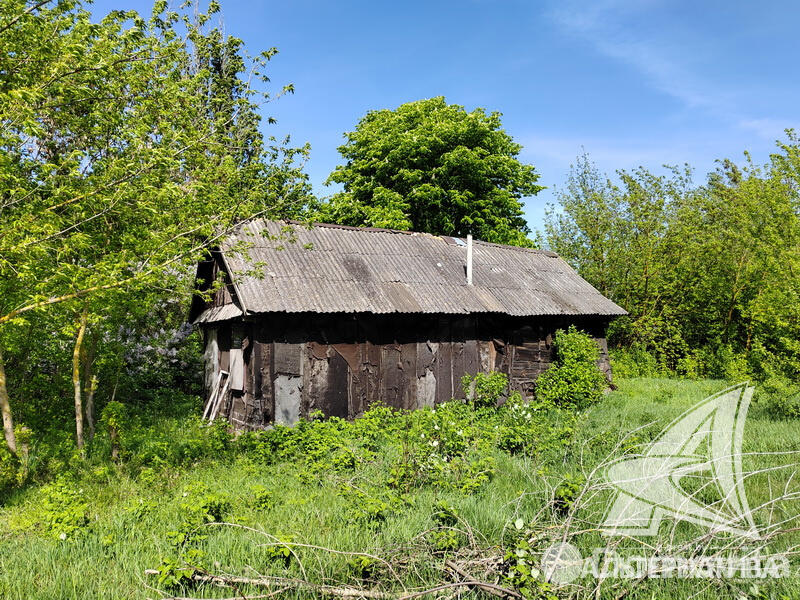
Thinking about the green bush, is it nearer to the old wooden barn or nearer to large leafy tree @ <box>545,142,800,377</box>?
the old wooden barn

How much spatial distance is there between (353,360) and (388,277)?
2402mm

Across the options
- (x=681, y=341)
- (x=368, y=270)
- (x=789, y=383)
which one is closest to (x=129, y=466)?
(x=368, y=270)

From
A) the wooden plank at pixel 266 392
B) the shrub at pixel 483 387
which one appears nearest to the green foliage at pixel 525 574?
the wooden plank at pixel 266 392

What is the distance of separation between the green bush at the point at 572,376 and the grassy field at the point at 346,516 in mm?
4255

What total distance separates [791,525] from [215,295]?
1129cm

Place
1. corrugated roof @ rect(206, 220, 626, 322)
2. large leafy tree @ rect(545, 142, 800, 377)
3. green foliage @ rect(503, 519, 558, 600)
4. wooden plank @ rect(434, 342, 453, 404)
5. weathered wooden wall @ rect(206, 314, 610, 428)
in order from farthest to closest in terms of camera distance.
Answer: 1. large leafy tree @ rect(545, 142, 800, 377)
2. wooden plank @ rect(434, 342, 453, 404)
3. corrugated roof @ rect(206, 220, 626, 322)
4. weathered wooden wall @ rect(206, 314, 610, 428)
5. green foliage @ rect(503, 519, 558, 600)

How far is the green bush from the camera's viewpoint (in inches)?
524

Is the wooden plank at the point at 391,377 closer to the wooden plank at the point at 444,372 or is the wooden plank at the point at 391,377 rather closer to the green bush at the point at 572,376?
the wooden plank at the point at 444,372

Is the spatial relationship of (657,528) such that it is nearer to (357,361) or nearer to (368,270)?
(357,361)

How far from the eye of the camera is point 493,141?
→ 22.8m

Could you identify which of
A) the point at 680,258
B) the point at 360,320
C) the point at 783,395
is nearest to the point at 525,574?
the point at 360,320

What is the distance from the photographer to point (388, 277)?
40.2ft

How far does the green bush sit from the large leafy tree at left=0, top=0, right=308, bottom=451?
29.4 feet

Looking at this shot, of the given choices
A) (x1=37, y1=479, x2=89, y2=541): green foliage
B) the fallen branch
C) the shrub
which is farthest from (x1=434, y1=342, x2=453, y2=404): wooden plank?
the fallen branch
